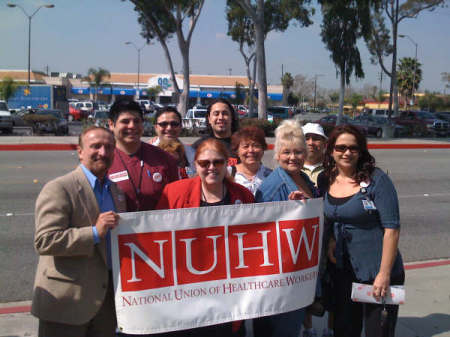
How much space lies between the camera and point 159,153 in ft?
11.7

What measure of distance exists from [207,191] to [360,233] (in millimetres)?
1104

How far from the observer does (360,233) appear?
10.3ft

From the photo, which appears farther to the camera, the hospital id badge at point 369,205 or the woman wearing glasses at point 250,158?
the woman wearing glasses at point 250,158

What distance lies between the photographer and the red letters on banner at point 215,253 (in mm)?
2814

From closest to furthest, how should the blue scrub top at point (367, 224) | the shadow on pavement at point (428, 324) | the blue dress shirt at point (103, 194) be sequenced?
the blue dress shirt at point (103, 194), the blue scrub top at point (367, 224), the shadow on pavement at point (428, 324)

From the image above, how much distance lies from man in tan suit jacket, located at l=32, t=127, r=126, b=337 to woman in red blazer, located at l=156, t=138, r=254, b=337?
57 cm

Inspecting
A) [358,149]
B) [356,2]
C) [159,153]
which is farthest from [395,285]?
[356,2]

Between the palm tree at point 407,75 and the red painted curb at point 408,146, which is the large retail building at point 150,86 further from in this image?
the red painted curb at point 408,146

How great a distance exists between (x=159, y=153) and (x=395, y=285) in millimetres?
1988

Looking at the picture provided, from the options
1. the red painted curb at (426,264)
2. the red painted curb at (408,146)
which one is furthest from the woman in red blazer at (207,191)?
the red painted curb at (408,146)

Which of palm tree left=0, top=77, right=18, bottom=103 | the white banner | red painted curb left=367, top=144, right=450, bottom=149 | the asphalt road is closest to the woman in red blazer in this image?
the white banner

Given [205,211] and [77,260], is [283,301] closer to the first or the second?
[205,211]

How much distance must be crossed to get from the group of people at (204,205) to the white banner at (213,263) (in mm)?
112

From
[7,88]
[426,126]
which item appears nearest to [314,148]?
[426,126]
